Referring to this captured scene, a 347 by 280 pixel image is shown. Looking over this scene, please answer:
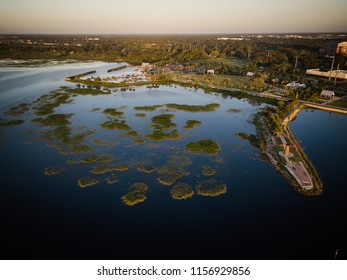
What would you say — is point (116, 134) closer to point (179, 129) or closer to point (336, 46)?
point (179, 129)

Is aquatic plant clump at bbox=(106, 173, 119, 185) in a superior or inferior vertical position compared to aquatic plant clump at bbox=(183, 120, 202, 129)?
inferior

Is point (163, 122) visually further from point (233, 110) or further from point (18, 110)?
point (18, 110)

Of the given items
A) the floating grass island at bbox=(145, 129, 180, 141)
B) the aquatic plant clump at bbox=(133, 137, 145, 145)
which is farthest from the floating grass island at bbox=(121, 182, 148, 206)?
the floating grass island at bbox=(145, 129, 180, 141)

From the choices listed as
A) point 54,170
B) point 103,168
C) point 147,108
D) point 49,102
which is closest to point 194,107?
point 147,108

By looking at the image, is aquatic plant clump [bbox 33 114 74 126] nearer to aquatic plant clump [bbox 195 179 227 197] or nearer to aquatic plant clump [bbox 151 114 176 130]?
aquatic plant clump [bbox 151 114 176 130]

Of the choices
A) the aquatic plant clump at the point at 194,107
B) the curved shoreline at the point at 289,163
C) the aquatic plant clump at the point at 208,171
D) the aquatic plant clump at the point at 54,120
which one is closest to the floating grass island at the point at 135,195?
the aquatic plant clump at the point at 208,171

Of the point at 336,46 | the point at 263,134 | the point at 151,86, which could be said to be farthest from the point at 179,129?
the point at 336,46
